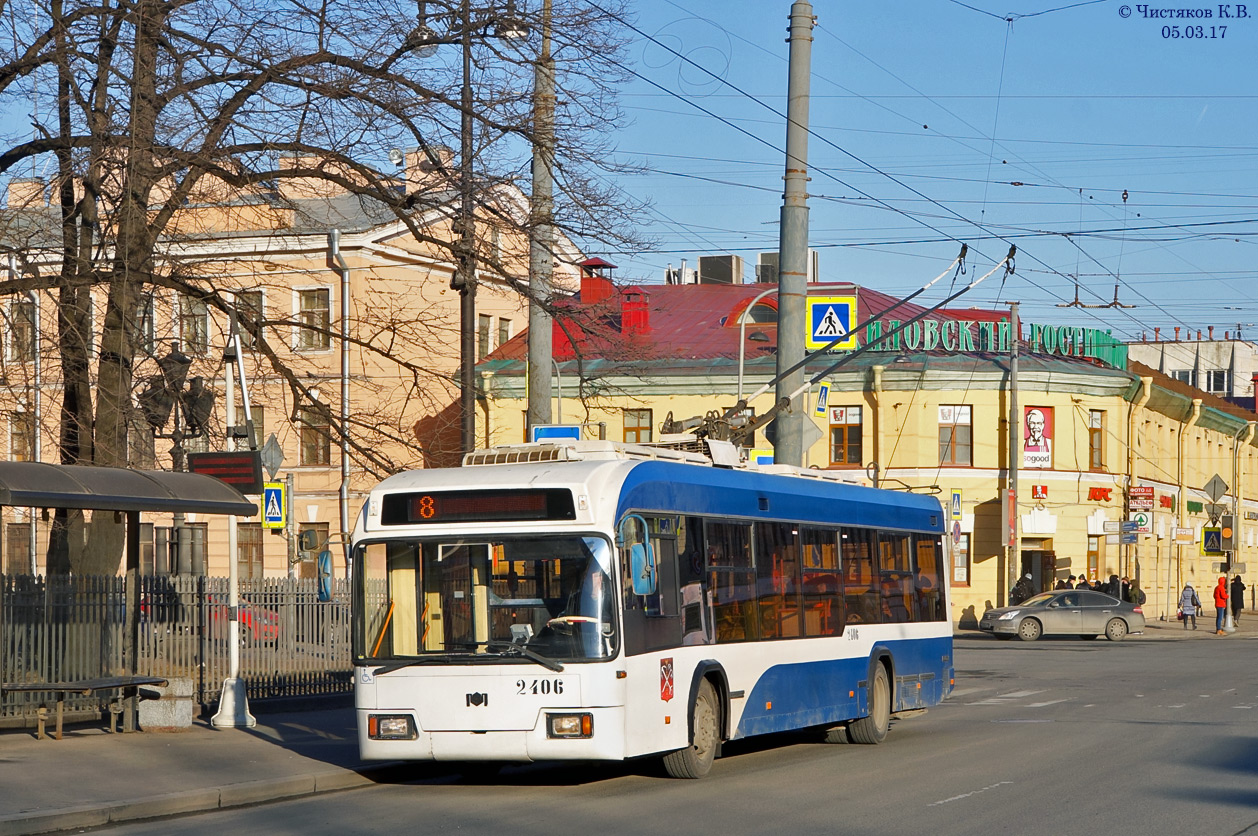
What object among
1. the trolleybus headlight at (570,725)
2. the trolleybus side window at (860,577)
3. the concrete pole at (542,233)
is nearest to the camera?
the trolleybus headlight at (570,725)

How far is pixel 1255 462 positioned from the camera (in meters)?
73.9

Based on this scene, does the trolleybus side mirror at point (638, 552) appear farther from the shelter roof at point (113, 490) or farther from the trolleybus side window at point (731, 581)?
the shelter roof at point (113, 490)

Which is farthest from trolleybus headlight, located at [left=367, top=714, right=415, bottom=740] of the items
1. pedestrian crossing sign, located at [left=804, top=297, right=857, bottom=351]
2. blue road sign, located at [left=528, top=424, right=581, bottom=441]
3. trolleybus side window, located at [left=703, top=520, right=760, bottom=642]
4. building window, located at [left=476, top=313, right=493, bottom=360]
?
building window, located at [left=476, top=313, right=493, bottom=360]

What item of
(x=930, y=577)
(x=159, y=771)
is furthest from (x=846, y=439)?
(x=159, y=771)

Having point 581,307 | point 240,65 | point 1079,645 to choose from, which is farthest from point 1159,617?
point 240,65

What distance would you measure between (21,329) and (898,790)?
11.9 m

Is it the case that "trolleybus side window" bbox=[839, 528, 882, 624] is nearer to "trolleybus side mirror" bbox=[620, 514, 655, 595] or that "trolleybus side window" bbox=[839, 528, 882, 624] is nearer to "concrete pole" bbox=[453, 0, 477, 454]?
"trolleybus side mirror" bbox=[620, 514, 655, 595]

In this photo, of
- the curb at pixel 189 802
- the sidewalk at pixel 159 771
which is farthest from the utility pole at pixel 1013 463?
the curb at pixel 189 802

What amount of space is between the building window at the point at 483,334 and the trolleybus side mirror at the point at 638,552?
4103 cm

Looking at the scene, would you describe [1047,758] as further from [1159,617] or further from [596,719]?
[1159,617]

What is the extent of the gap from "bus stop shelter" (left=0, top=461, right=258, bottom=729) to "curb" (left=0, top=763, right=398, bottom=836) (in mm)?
3648

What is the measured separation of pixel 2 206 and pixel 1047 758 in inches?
501

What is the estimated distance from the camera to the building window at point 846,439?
52.4 meters

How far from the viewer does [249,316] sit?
66.3 feet
